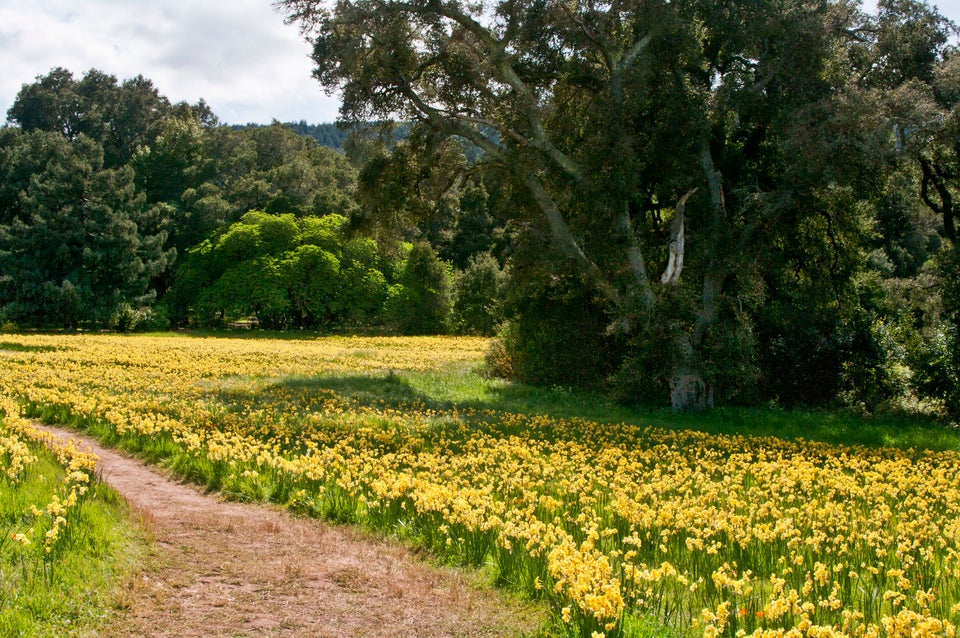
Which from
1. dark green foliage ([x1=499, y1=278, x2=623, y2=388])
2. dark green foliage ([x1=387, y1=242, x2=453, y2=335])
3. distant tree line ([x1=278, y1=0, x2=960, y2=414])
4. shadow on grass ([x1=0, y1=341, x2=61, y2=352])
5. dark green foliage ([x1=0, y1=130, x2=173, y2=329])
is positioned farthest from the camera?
dark green foliage ([x1=387, y1=242, x2=453, y2=335])

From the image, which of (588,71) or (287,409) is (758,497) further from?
(588,71)

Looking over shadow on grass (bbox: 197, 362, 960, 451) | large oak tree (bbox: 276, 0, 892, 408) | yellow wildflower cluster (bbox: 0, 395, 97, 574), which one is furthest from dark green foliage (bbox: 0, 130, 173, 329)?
yellow wildflower cluster (bbox: 0, 395, 97, 574)

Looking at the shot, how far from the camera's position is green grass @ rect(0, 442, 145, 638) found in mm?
4590

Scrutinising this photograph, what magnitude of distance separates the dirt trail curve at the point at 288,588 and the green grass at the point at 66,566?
20cm

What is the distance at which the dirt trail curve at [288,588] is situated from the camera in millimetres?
4828

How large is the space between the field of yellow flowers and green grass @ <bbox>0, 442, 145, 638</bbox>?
6.27 ft

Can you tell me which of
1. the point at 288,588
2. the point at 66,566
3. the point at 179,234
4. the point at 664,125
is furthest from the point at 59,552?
the point at 179,234

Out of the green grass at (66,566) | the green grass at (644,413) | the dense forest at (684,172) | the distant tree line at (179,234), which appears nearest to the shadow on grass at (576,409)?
the green grass at (644,413)

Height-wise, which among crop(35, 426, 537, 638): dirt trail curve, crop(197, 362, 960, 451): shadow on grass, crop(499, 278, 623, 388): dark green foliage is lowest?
crop(35, 426, 537, 638): dirt trail curve

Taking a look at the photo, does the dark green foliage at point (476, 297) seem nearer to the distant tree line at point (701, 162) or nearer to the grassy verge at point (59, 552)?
the distant tree line at point (701, 162)

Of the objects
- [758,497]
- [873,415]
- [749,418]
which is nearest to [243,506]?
[758,497]

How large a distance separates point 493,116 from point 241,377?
1047 centimetres

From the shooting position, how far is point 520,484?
25.4 feet

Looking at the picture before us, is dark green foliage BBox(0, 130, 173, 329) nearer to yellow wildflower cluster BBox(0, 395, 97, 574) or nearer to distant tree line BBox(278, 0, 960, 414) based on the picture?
distant tree line BBox(278, 0, 960, 414)
